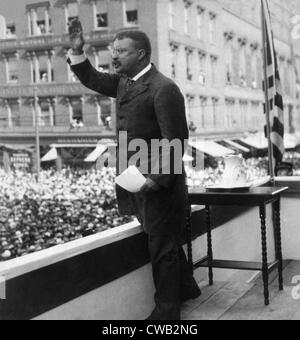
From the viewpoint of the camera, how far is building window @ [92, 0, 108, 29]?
2562cm

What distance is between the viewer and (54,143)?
26000 mm

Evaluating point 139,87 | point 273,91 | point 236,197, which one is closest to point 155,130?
point 139,87

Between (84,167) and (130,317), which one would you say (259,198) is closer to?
(130,317)

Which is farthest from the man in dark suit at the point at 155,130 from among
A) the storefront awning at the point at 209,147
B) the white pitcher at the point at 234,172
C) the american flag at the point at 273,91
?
the storefront awning at the point at 209,147

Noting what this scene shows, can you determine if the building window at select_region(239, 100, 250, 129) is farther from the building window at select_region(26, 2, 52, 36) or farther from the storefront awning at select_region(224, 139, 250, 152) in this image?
the building window at select_region(26, 2, 52, 36)

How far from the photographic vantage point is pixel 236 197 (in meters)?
2.60

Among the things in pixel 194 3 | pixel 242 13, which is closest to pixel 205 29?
pixel 194 3

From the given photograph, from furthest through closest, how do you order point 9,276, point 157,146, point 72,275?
point 157,146
point 72,275
point 9,276

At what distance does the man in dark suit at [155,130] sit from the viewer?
2170 millimetres

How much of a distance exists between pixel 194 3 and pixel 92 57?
498 centimetres

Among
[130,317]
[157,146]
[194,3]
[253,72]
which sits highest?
[194,3]

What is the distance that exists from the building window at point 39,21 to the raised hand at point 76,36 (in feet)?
80.6

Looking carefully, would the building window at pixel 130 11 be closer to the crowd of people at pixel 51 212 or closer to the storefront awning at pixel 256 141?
the storefront awning at pixel 256 141

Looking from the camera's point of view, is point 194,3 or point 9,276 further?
point 194,3
